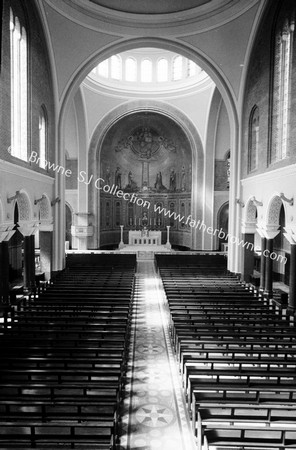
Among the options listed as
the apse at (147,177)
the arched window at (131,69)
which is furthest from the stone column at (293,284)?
the arched window at (131,69)

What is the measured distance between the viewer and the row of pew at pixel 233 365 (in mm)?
6051

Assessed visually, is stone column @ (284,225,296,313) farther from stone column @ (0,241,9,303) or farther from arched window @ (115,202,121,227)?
arched window @ (115,202,121,227)

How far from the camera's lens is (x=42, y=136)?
20.5 m

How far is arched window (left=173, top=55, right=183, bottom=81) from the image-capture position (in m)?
33.3

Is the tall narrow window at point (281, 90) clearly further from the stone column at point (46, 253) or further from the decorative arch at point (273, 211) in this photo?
the stone column at point (46, 253)

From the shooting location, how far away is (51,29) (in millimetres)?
19469

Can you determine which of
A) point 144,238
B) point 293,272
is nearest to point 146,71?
point 144,238

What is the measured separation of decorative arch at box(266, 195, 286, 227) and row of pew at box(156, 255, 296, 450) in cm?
376

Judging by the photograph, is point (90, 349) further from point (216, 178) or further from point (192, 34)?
point (216, 178)

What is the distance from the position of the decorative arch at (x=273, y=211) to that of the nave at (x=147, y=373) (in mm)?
4249

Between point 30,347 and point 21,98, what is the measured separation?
42.1 ft

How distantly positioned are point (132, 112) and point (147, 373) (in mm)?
28592

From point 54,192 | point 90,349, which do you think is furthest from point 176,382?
point 54,192

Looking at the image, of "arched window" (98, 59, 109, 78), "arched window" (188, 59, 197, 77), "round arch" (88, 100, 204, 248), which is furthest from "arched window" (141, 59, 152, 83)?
"arched window" (188, 59, 197, 77)
